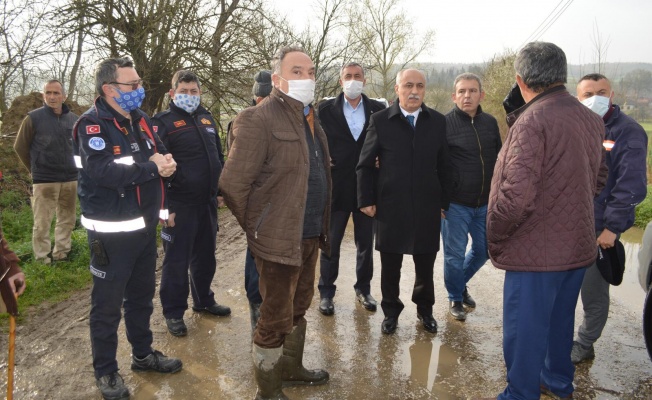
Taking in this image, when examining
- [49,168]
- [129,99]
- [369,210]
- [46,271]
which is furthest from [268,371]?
[49,168]

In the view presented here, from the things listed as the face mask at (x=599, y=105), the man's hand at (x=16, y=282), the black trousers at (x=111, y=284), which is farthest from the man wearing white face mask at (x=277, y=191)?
the face mask at (x=599, y=105)

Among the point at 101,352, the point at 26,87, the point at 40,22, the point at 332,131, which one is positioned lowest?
the point at 101,352

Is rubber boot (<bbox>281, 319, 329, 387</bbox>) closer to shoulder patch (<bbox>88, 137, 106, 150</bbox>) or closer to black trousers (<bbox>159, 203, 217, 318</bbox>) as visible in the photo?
black trousers (<bbox>159, 203, 217, 318</bbox>)

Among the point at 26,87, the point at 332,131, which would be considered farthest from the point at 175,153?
the point at 26,87

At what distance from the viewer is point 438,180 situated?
421cm

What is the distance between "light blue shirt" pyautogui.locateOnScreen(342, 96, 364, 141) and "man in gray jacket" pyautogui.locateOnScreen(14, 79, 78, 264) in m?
3.74

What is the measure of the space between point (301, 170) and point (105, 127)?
1.37 metres

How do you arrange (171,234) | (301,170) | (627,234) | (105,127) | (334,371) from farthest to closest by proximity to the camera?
(627,234)
(171,234)
(334,371)
(105,127)
(301,170)

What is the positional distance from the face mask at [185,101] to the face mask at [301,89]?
1647mm

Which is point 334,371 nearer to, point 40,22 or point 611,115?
point 611,115

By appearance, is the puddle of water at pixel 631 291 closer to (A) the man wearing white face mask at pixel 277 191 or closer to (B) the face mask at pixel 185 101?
(A) the man wearing white face mask at pixel 277 191

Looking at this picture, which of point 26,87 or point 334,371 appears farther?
point 26,87

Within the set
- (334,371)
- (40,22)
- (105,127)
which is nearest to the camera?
(105,127)

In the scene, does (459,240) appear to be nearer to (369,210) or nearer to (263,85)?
(369,210)
